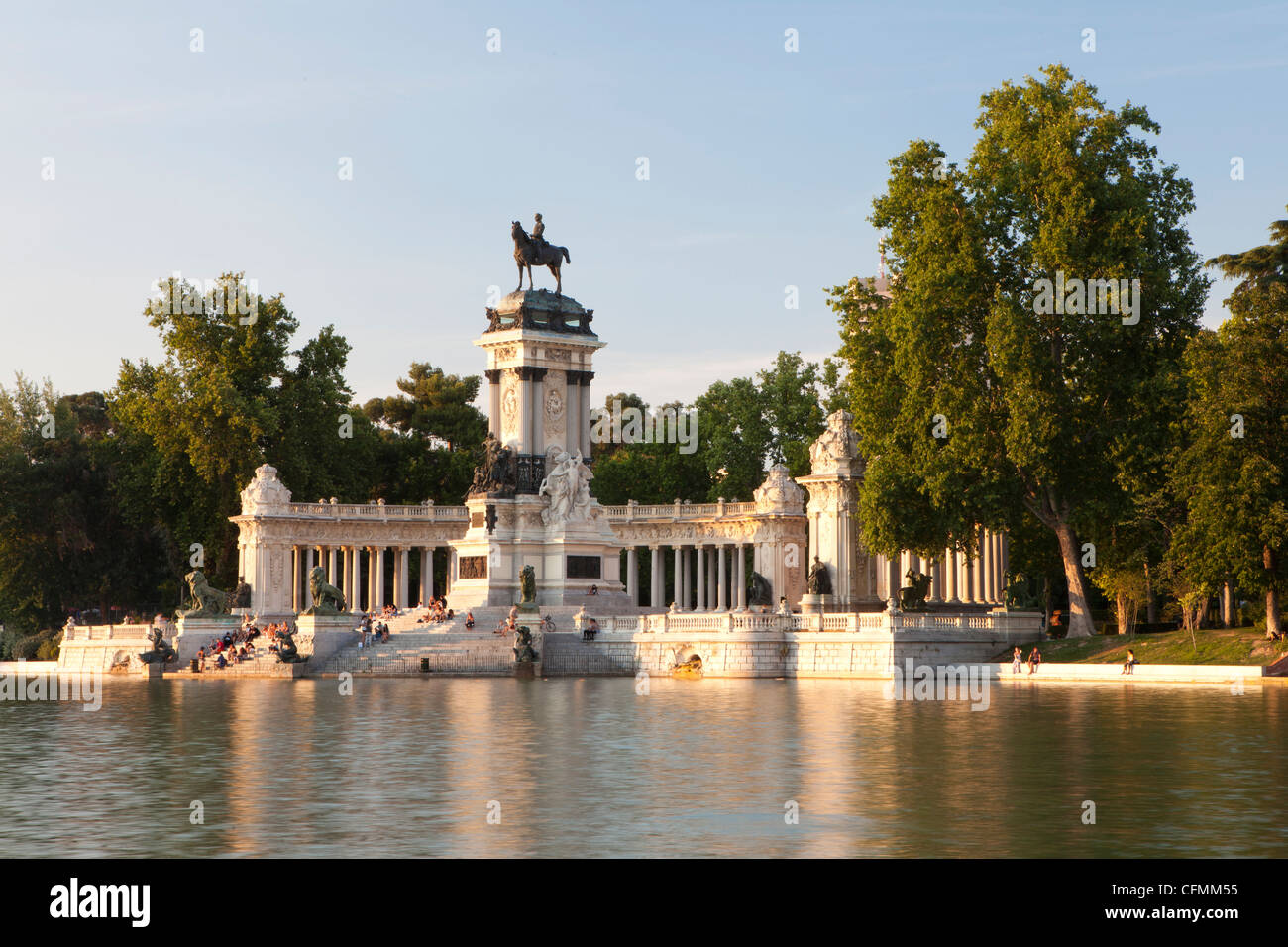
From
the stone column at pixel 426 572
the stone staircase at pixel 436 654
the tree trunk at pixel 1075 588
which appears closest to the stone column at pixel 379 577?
the stone column at pixel 426 572

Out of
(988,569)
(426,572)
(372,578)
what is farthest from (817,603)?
(372,578)

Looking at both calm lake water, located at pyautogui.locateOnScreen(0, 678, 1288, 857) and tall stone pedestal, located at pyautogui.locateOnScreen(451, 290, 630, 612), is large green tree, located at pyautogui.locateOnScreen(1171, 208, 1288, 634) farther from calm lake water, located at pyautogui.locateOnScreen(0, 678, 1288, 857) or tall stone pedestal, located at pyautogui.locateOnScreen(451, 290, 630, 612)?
tall stone pedestal, located at pyautogui.locateOnScreen(451, 290, 630, 612)

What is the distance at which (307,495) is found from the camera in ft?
303

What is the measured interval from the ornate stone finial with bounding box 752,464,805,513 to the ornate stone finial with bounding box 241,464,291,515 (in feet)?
77.6

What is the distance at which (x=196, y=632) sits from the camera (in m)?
73.2

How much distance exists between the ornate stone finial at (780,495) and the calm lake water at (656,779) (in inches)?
1426

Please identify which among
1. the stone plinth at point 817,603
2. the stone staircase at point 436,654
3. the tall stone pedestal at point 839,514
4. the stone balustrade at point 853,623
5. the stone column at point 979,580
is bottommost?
the stone staircase at point 436,654

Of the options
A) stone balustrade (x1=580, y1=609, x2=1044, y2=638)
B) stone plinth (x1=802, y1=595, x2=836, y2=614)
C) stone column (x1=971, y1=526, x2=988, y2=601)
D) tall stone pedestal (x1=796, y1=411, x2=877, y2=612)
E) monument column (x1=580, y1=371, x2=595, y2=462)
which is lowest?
stone balustrade (x1=580, y1=609, x2=1044, y2=638)

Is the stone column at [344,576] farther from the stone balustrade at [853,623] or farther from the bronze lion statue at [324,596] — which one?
the stone balustrade at [853,623]

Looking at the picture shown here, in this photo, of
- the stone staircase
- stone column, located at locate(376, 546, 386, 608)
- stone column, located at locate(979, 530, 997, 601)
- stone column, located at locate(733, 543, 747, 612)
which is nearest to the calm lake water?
the stone staircase

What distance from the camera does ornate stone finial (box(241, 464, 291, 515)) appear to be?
8431cm

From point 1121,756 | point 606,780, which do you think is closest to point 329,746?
point 606,780

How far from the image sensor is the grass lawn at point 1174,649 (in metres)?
50.6

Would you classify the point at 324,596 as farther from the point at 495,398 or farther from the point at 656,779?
the point at 656,779
